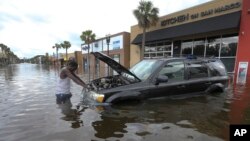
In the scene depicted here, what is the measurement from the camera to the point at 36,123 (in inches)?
205

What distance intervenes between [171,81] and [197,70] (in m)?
1.08

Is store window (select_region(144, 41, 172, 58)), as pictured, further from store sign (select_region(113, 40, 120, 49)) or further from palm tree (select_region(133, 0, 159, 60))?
store sign (select_region(113, 40, 120, 49))

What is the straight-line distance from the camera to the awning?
51.6ft

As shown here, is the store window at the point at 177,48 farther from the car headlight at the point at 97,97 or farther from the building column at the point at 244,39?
the car headlight at the point at 97,97

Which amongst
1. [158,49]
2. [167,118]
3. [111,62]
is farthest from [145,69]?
[158,49]

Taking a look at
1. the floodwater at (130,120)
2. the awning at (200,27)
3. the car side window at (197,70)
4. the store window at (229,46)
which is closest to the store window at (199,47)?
the awning at (200,27)

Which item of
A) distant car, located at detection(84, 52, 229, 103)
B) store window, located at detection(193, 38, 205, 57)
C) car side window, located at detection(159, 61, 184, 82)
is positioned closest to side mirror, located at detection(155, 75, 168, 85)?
distant car, located at detection(84, 52, 229, 103)

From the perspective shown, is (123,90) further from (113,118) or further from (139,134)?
(139,134)

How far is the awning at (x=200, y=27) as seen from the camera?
51.6 ft

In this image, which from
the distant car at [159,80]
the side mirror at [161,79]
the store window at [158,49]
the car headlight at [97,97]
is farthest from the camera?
the store window at [158,49]

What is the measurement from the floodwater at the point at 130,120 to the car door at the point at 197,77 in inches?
12.9

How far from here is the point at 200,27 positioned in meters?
18.0

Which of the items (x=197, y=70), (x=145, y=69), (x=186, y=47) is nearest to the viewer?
(x=145, y=69)

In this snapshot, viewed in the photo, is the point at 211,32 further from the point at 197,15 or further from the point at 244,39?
the point at 197,15
